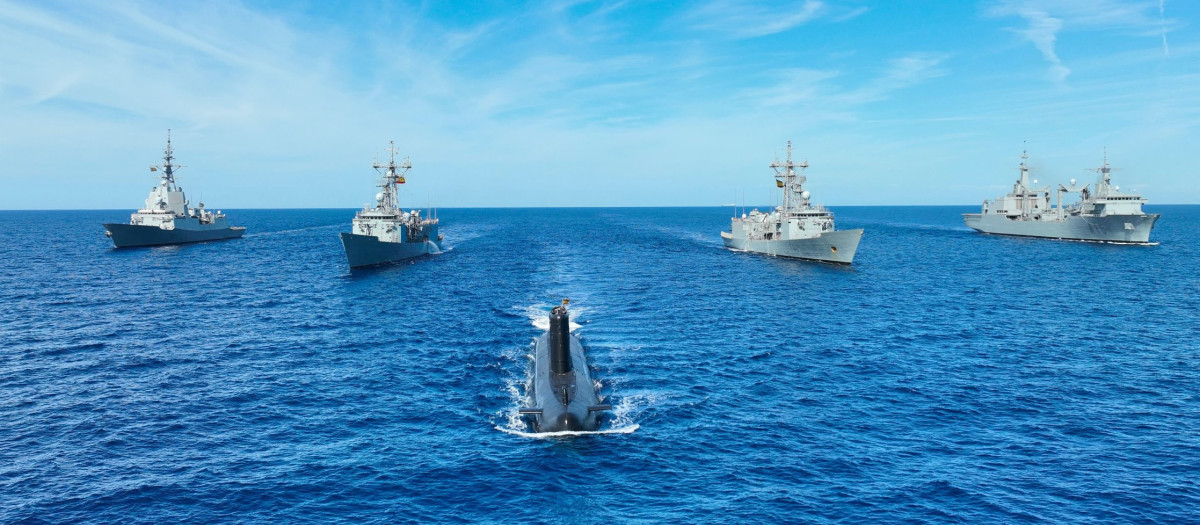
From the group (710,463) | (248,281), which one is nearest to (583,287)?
(248,281)

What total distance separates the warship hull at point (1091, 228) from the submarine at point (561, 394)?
12716 centimetres

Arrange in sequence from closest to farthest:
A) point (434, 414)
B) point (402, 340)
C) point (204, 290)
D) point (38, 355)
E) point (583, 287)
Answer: point (434, 414)
point (38, 355)
point (402, 340)
point (204, 290)
point (583, 287)

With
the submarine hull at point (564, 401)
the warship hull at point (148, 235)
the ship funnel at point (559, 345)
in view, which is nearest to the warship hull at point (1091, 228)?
the submarine hull at point (564, 401)

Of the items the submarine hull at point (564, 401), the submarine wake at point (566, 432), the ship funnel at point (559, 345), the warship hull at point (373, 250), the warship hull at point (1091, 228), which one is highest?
the warship hull at point (1091, 228)

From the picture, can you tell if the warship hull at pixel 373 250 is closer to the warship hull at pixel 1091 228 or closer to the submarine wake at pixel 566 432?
the submarine wake at pixel 566 432

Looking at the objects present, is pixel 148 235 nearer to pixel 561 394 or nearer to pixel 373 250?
pixel 373 250

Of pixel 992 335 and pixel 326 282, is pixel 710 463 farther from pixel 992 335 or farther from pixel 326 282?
pixel 326 282

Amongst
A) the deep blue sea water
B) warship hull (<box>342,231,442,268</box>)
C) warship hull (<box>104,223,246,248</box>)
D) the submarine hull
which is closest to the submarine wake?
the submarine hull

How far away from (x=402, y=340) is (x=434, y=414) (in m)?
18.4

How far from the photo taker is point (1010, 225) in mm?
155875

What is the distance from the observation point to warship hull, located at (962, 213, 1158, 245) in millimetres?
127250

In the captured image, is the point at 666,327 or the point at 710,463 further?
the point at 666,327

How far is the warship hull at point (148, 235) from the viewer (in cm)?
12238

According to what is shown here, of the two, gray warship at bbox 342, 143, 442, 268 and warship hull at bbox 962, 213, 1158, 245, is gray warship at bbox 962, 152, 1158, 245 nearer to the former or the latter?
warship hull at bbox 962, 213, 1158, 245
